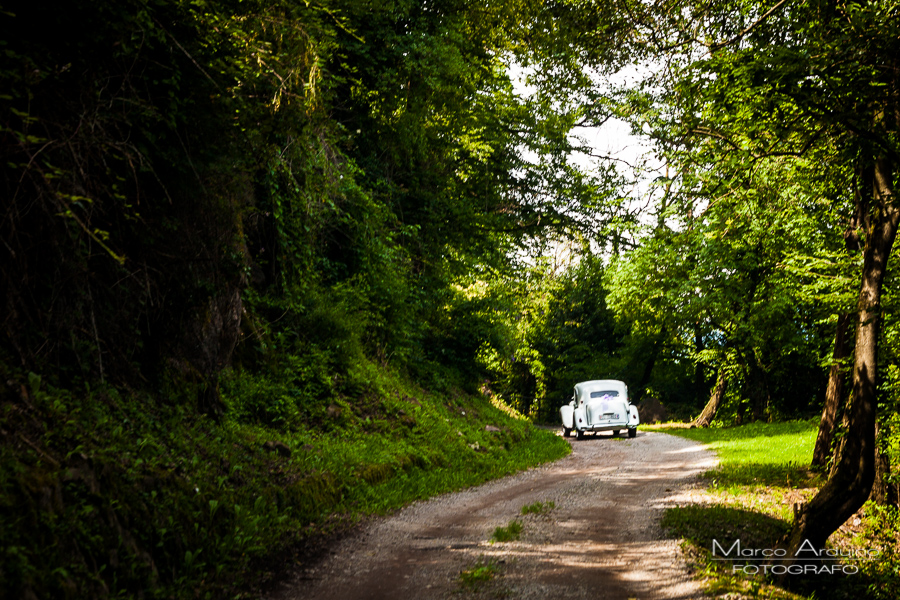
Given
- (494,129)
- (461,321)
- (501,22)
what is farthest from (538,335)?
(501,22)

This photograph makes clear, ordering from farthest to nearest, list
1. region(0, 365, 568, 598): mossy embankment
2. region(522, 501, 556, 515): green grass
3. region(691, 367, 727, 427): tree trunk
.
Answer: region(691, 367, 727, 427): tree trunk → region(522, 501, 556, 515): green grass → region(0, 365, 568, 598): mossy embankment

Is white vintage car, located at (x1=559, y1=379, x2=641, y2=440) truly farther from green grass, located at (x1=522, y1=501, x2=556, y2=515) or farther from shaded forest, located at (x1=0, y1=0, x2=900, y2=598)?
green grass, located at (x1=522, y1=501, x2=556, y2=515)

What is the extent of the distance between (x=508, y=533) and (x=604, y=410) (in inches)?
644

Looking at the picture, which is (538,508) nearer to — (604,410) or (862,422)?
(862,422)

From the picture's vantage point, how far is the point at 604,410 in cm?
2273

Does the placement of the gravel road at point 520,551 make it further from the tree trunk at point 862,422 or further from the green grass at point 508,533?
the tree trunk at point 862,422

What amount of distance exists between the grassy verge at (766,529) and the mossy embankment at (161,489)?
4103 mm

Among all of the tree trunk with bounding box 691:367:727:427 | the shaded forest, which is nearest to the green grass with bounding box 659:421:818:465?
the shaded forest

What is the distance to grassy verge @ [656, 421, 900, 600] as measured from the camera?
602cm

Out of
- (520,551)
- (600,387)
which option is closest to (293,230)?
(520,551)

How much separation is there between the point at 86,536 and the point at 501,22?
50.4 feet

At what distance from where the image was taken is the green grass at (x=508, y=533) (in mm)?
7083

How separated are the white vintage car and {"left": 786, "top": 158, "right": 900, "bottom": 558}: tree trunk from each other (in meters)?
16.1

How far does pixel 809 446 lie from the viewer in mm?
15859
